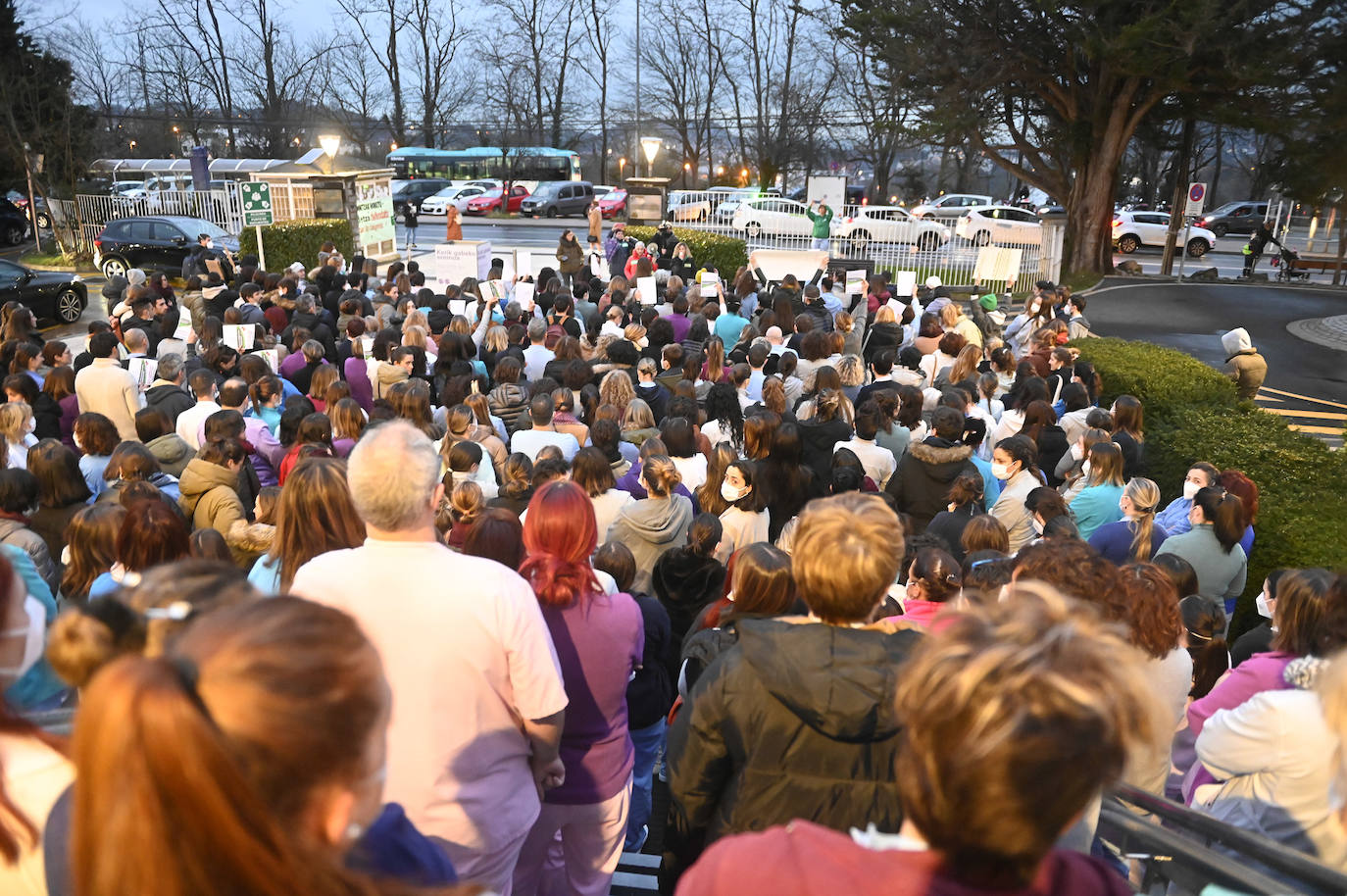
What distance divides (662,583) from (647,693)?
0.87m

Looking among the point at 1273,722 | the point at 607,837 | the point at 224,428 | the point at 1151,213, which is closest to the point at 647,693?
the point at 607,837

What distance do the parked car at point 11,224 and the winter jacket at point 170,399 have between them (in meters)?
28.2

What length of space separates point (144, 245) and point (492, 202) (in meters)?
21.2

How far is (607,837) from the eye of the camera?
339 cm

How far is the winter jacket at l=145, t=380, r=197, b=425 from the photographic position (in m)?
7.00

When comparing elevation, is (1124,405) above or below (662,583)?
above

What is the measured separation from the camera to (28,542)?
4395 millimetres

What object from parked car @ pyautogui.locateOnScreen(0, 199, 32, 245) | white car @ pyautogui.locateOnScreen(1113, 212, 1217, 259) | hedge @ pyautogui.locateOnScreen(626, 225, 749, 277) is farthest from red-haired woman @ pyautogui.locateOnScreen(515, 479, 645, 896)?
white car @ pyautogui.locateOnScreen(1113, 212, 1217, 259)

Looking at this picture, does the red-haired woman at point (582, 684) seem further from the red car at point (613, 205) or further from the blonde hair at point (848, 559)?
the red car at point (613, 205)

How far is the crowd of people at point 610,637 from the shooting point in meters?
1.34

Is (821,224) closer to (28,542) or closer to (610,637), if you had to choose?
(28,542)

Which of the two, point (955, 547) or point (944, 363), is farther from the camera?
point (944, 363)

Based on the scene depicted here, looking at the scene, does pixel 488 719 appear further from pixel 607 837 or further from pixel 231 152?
pixel 231 152

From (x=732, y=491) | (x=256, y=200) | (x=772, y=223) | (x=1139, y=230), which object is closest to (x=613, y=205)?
(x=772, y=223)
